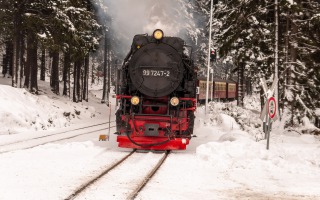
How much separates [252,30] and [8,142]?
47.9 ft

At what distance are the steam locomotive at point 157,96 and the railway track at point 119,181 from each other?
1155 millimetres

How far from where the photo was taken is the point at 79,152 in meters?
11.6

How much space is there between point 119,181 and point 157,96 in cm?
466

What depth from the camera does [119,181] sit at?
26.3ft

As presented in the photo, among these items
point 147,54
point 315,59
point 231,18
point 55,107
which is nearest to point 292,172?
point 147,54

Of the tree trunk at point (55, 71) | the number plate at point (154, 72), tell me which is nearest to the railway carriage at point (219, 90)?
the tree trunk at point (55, 71)

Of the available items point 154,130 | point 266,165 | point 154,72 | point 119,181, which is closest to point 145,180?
point 119,181

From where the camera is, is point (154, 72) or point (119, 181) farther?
point (154, 72)

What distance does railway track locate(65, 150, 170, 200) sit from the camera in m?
6.80

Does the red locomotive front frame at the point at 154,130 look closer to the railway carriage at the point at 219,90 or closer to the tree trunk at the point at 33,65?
the tree trunk at the point at 33,65

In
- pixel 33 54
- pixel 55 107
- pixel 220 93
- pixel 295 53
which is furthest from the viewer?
pixel 220 93

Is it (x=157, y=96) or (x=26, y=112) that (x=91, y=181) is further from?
(x=26, y=112)

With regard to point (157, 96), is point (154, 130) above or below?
below

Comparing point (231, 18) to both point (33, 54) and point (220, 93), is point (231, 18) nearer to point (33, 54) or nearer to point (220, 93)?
point (33, 54)
